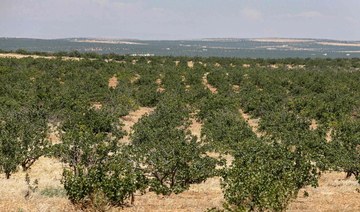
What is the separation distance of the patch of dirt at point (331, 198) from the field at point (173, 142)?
48 millimetres

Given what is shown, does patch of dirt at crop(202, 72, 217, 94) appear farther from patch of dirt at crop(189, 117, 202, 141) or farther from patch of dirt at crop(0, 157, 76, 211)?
patch of dirt at crop(0, 157, 76, 211)

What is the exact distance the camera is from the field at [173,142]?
16016 mm

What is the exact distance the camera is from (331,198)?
18.6 m

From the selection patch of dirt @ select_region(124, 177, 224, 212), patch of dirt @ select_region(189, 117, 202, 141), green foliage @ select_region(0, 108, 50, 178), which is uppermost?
green foliage @ select_region(0, 108, 50, 178)

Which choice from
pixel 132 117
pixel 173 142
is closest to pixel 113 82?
pixel 132 117

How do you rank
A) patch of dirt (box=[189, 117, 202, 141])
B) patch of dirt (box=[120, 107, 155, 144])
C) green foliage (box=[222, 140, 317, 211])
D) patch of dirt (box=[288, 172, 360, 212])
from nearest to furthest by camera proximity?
green foliage (box=[222, 140, 317, 211]) → patch of dirt (box=[288, 172, 360, 212]) → patch of dirt (box=[189, 117, 202, 141]) → patch of dirt (box=[120, 107, 155, 144])

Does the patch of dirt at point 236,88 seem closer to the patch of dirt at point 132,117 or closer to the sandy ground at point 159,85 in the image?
the sandy ground at point 159,85

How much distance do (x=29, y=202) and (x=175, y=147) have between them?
672cm

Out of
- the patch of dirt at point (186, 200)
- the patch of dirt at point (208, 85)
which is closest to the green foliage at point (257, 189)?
the patch of dirt at point (186, 200)

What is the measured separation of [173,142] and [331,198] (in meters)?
7.85

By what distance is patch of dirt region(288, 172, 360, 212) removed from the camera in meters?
17.2

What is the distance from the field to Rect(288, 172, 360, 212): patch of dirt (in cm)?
5

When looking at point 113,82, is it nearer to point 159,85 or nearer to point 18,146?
point 159,85

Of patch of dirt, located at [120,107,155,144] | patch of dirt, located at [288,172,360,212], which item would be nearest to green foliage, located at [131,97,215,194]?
patch of dirt, located at [288,172,360,212]
